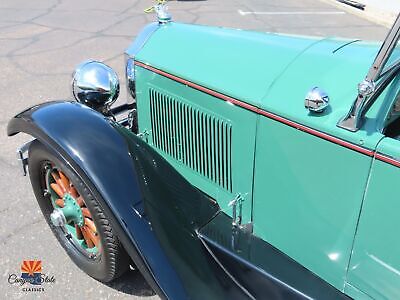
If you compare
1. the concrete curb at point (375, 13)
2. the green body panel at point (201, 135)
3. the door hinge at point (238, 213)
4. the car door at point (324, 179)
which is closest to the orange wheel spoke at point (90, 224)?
the green body panel at point (201, 135)

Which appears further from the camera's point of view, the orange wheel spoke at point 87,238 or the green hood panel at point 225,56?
the orange wheel spoke at point 87,238

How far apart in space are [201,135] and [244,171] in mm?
336

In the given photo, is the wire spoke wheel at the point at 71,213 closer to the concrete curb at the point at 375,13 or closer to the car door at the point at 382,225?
the car door at the point at 382,225

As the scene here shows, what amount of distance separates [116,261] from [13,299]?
698 millimetres

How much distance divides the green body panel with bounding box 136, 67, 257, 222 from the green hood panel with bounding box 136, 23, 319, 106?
8 cm

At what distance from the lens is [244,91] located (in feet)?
5.95

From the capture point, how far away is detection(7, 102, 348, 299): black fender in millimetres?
1716

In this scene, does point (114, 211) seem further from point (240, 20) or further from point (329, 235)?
point (240, 20)

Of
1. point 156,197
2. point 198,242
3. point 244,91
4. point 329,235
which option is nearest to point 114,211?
point 156,197

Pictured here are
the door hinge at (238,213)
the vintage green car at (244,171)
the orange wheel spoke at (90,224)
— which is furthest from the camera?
the orange wheel spoke at (90,224)

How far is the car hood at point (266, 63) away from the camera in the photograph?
5.36 feet

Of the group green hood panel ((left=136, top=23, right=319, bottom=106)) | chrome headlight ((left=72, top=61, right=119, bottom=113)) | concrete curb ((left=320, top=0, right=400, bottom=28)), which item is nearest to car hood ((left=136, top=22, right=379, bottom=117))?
green hood panel ((left=136, top=23, right=319, bottom=106))

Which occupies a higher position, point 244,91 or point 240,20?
point 244,91

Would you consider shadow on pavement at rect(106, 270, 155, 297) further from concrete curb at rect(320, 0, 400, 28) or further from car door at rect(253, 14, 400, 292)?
concrete curb at rect(320, 0, 400, 28)
